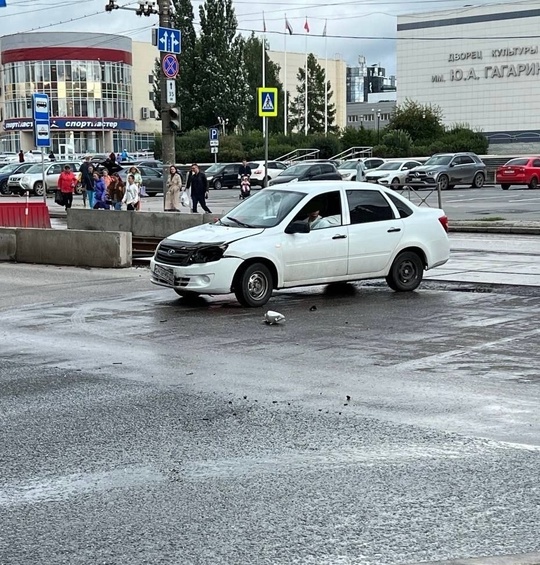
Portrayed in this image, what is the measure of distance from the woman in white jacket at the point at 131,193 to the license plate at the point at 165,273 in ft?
51.4

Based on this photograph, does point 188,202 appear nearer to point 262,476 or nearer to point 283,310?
point 283,310

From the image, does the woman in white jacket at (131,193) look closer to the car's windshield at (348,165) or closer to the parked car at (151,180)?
the parked car at (151,180)

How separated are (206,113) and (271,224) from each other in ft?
234

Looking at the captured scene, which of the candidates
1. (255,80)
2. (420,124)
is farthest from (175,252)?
(255,80)

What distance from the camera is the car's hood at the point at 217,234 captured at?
551 inches

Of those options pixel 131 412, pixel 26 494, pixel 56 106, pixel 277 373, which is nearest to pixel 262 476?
pixel 26 494

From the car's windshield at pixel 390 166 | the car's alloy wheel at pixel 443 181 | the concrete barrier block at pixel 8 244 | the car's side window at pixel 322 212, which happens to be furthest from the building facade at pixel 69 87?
the car's side window at pixel 322 212

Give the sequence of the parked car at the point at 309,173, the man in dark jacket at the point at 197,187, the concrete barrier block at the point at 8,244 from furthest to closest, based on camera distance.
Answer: the parked car at the point at 309,173, the man in dark jacket at the point at 197,187, the concrete barrier block at the point at 8,244

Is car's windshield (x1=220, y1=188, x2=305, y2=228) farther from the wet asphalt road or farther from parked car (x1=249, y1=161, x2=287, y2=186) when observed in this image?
parked car (x1=249, y1=161, x2=287, y2=186)

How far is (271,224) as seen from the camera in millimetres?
14359

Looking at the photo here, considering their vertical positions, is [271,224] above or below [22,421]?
above

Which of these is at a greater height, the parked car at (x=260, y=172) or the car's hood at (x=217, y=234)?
the car's hood at (x=217, y=234)

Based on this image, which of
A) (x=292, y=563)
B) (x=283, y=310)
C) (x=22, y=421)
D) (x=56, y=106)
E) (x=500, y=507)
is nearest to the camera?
(x=292, y=563)

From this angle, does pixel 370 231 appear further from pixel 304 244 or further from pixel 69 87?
pixel 69 87
